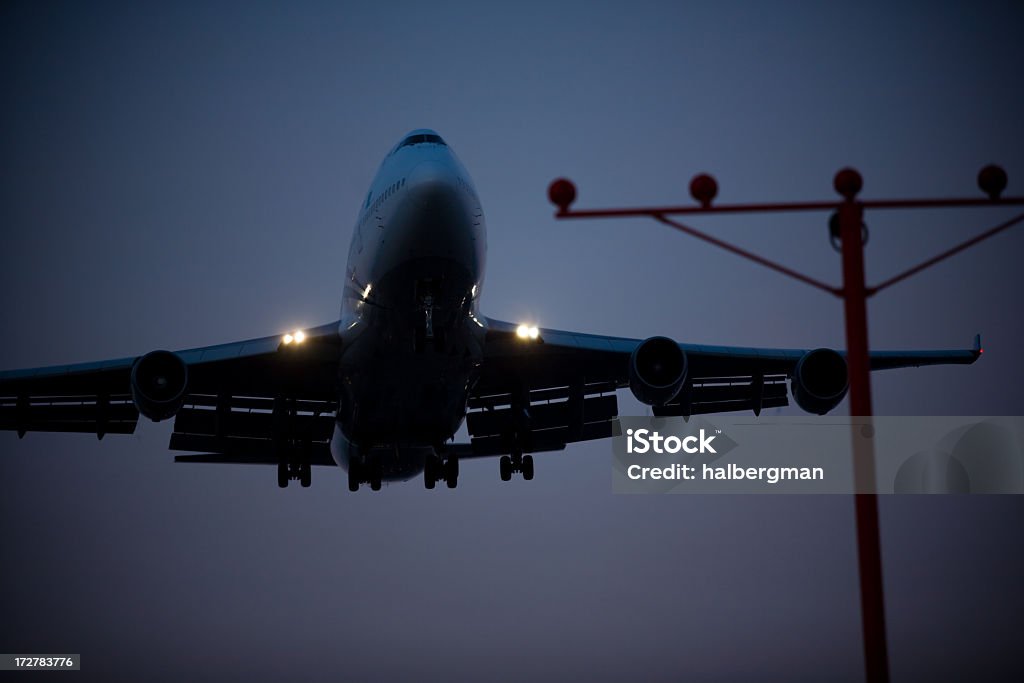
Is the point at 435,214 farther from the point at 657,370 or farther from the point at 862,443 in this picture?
the point at 862,443

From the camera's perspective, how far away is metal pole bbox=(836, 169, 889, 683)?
27.2 feet

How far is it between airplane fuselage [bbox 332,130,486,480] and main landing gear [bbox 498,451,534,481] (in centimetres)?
334

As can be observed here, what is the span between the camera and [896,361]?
97.6 feet

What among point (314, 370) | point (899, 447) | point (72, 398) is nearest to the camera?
point (899, 447)

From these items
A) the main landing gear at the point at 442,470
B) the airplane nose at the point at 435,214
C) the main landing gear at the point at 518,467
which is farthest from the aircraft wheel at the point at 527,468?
the airplane nose at the point at 435,214

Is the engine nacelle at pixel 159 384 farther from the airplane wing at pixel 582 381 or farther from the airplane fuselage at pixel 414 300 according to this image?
the airplane wing at pixel 582 381

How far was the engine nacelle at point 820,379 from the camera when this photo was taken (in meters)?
25.7

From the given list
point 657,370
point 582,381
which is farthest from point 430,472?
point 657,370

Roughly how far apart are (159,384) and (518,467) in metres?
9.91

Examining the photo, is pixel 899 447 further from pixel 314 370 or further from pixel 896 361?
pixel 314 370

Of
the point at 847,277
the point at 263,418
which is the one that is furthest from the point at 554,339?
the point at 847,277

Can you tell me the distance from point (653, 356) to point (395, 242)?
21.2 ft

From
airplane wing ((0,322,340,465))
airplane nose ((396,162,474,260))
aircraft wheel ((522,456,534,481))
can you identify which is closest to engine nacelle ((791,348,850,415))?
aircraft wheel ((522,456,534,481))

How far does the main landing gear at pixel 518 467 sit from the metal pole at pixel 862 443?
2102 cm
